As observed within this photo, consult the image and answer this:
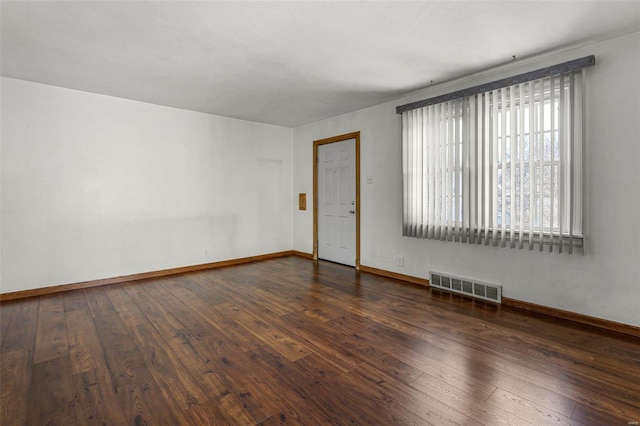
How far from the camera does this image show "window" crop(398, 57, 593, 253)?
293 centimetres

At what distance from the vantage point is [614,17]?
2412mm

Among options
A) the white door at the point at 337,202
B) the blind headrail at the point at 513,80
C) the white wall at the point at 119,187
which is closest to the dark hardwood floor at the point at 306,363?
the white wall at the point at 119,187

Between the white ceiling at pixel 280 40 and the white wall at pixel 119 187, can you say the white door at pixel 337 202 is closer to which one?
the white wall at pixel 119 187

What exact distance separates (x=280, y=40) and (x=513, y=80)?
93.5 inches

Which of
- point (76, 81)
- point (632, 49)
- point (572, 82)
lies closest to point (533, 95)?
point (572, 82)

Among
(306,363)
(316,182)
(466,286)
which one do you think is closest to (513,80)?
(466,286)

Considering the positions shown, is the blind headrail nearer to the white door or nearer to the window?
the window

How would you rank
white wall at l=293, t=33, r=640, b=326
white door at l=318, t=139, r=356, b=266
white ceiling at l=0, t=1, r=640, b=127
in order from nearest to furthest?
white ceiling at l=0, t=1, r=640, b=127
white wall at l=293, t=33, r=640, b=326
white door at l=318, t=139, r=356, b=266

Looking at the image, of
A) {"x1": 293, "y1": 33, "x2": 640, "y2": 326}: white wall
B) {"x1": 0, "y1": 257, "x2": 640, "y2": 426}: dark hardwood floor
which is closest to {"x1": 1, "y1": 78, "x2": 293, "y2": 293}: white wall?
{"x1": 0, "y1": 257, "x2": 640, "y2": 426}: dark hardwood floor

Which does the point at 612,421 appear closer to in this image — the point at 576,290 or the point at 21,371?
the point at 576,290

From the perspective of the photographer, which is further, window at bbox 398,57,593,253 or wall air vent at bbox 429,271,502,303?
wall air vent at bbox 429,271,502,303

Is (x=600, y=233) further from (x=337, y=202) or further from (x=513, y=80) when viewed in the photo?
(x=337, y=202)

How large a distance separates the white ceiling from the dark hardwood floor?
255cm

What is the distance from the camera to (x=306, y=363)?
7.29ft
